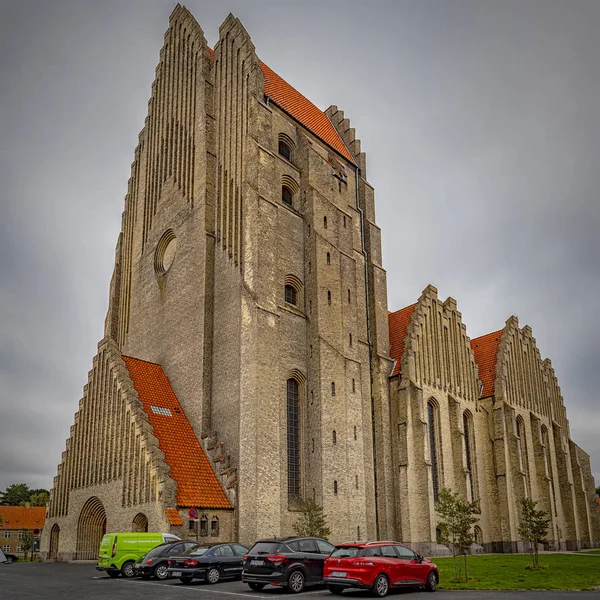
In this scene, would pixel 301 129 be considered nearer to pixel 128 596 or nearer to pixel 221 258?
pixel 221 258

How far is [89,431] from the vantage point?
3525 cm

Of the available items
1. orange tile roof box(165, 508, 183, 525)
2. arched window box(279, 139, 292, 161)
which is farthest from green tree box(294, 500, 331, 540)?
arched window box(279, 139, 292, 161)

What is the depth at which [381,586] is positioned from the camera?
17328mm

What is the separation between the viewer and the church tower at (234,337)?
31.9 meters

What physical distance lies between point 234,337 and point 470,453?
19886 millimetres

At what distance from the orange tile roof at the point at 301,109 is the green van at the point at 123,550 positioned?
2879 centimetres

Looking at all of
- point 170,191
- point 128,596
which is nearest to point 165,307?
point 170,191

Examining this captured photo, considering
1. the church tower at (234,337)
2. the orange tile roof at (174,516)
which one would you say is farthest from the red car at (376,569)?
the church tower at (234,337)

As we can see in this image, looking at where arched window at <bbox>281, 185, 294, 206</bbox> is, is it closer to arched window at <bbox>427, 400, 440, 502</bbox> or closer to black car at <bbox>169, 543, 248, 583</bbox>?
arched window at <bbox>427, 400, 440, 502</bbox>

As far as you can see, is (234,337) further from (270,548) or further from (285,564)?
(285,564)

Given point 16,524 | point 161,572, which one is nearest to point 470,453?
point 161,572

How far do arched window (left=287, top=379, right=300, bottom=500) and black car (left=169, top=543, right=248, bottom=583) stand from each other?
39.3 ft

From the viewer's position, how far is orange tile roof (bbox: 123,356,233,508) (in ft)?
99.7

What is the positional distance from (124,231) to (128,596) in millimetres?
34826
